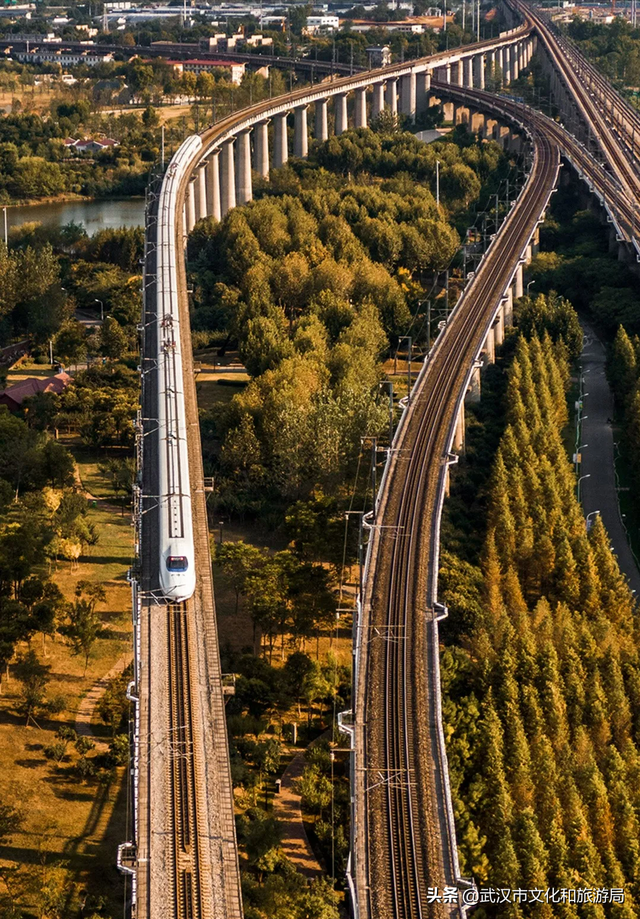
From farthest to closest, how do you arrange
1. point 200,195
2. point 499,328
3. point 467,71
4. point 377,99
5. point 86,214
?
point 467,71, point 377,99, point 86,214, point 200,195, point 499,328

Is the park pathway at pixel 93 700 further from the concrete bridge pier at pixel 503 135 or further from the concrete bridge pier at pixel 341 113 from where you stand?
the concrete bridge pier at pixel 503 135

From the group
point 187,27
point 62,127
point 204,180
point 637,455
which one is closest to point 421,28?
point 187,27

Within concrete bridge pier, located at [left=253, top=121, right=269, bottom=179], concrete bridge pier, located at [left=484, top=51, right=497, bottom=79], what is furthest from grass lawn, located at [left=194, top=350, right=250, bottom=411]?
concrete bridge pier, located at [left=484, top=51, right=497, bottom=79]

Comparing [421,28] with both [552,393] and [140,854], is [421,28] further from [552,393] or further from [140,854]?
[140,854]

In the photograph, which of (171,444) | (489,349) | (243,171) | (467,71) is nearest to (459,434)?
(489,349)

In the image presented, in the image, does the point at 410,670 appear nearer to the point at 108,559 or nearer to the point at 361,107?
the point at 108,559

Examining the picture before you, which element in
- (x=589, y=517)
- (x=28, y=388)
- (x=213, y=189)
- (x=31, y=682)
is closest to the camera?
(x=31, y=682)
